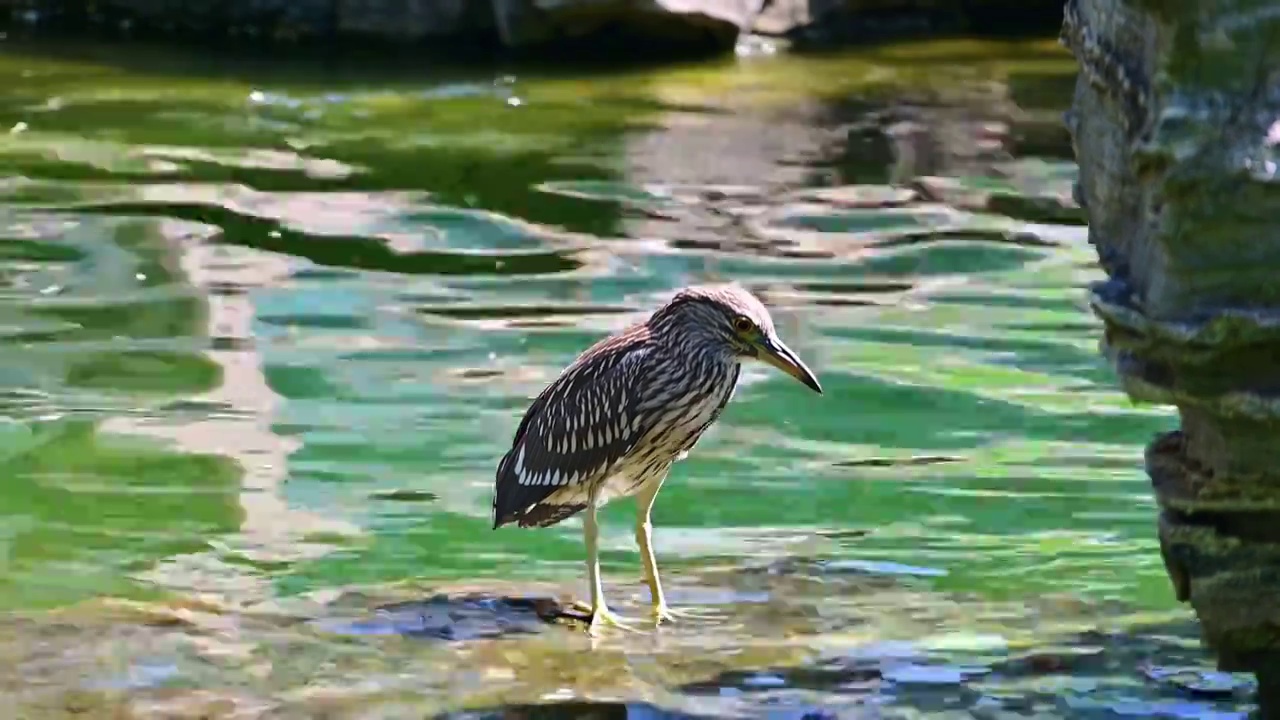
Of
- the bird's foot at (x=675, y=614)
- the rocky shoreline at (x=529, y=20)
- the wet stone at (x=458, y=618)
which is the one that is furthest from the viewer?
the rocky shoreline at (x=529, y=20)

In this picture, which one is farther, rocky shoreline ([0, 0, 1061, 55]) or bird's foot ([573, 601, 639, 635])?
rocky shoreline ([0, 0, 1061, 55])

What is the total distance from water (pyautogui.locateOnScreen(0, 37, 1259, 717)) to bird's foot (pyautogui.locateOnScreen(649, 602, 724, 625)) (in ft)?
0.23

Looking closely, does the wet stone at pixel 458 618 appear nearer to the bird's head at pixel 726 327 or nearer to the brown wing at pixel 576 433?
the brown wing at pixel 576 433

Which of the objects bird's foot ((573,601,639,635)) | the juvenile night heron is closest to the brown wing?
the juvenile night heron

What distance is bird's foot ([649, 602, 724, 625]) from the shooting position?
5.23 metres

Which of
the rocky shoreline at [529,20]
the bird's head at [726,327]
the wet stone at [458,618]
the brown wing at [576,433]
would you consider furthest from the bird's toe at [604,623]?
the rocky shoreline at [529,20]

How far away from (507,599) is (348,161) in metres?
6.58

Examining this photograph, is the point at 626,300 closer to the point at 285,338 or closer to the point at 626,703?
the point at 285,338

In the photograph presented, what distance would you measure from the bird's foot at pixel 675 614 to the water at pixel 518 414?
7cm

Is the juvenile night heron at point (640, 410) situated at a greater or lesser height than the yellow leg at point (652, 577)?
greater

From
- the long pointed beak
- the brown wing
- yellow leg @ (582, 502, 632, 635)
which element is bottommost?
yellow leg @ (582, 502, 632, 635)

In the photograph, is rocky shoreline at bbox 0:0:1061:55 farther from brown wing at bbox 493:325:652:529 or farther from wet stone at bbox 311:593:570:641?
wet stone at bbox 311:593:570:641

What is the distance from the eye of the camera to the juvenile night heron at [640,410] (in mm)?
5238

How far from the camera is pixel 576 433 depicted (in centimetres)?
524
